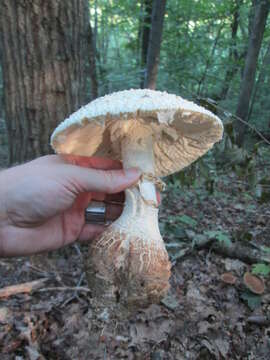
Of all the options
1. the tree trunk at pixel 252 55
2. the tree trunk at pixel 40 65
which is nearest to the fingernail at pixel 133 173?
the tree trunk at pixel 40 65

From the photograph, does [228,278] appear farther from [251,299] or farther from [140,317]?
[140,317]

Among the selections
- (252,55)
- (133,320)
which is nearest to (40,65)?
(133,320)

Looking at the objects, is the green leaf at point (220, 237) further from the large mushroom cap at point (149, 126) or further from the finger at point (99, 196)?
the finger at point (99, 196)

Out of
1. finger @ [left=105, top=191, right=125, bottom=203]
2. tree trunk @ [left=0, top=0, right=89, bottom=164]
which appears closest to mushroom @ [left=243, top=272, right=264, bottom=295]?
finger @ [left=105, top=191, right=125, bottom=203]

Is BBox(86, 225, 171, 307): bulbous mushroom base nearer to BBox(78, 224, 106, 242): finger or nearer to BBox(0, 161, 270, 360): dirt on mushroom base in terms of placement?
BBox(0, 161, 270, 360): dirt on mushroom base

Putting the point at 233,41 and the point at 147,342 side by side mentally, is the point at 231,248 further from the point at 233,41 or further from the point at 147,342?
the point at 233,41
